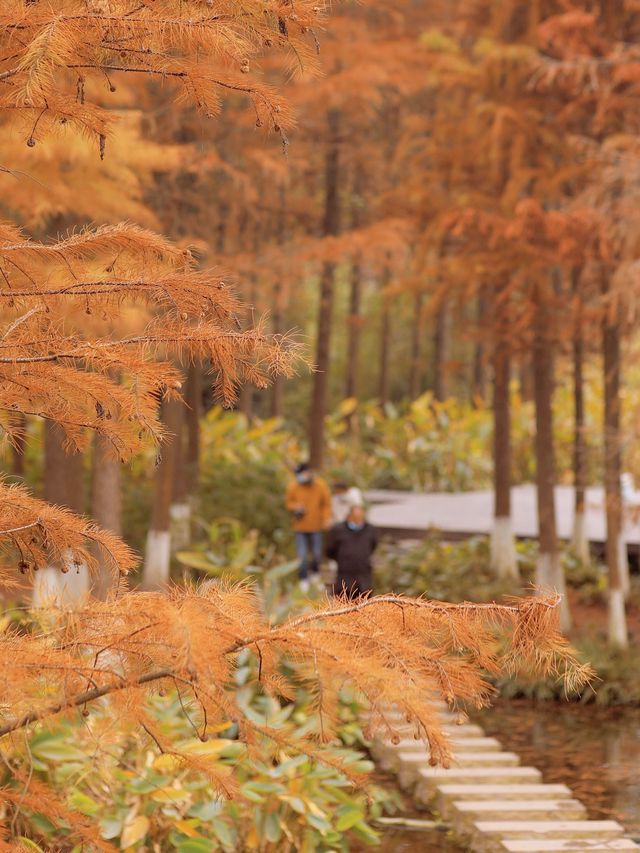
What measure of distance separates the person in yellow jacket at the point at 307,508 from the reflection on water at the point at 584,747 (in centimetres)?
346

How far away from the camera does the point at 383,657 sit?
3248 mm

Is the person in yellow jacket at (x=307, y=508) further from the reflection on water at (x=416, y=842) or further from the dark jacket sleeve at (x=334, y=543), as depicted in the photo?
the reflection on water at (x=416, y=842)

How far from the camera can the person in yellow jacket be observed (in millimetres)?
14070

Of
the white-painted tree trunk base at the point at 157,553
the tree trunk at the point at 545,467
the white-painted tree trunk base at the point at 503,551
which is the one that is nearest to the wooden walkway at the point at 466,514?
the white-painted tree trunk base at the point at 503,551

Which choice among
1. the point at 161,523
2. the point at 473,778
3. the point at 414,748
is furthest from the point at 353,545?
the point at 161,523

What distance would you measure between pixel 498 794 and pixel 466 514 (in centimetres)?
1265

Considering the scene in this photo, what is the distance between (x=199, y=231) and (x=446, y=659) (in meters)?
11.9

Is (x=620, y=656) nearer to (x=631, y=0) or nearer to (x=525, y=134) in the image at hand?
(x=525, y=134)

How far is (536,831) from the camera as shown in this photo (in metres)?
6.90

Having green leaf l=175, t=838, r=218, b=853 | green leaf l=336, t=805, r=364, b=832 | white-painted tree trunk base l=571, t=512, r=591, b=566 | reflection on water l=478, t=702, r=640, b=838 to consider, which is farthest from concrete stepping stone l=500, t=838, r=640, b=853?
white-painted tree trunk base l=571, t=512, r=591, b=566

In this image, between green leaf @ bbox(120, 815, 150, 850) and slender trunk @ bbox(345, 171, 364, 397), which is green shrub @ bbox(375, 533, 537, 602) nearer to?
slender trunk @ bbox(345, 171, 364, 397)

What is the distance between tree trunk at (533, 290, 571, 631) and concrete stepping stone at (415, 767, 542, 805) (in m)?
4.93

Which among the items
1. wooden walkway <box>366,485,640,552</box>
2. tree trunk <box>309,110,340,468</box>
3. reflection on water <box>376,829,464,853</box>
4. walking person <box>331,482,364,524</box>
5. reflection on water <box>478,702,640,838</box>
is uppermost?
tree trunk <box>309,110,340,468</box>

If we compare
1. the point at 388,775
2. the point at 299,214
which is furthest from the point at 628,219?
the point at 299,214
